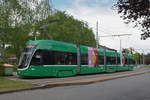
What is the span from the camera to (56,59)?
58.4ft

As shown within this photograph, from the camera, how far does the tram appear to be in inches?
629

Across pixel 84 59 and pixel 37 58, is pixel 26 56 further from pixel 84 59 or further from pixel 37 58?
pixel 84 59

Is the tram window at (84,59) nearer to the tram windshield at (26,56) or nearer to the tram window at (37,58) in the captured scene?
the tram window at (37,58)

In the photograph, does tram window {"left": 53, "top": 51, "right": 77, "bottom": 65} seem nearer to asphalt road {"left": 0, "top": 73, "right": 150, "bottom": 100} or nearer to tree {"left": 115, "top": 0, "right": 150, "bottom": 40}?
asphalt road {"left": 0, "top": 73, "right": 150, "bottom": 100}

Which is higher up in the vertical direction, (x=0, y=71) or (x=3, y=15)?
(x=3, y=15)

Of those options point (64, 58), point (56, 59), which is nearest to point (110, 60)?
point (64, 58)

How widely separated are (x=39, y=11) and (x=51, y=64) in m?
14.3

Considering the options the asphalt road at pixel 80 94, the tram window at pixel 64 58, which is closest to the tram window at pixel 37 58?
the tram window at pixel 64 58

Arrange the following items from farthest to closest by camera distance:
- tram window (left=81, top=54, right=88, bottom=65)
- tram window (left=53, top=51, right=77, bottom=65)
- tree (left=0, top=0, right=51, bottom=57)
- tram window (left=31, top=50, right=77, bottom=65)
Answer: tree (left=0, top=0, right=51, bottom=57) → tram window (left=81, top=54, right=88, bottom=65) → tram window (left=53, top=51, right=77, bottom=65) → tram window (left=31, top=50, right=77, bottom=65)

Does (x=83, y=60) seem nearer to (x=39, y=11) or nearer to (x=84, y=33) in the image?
(x=39, y=11)

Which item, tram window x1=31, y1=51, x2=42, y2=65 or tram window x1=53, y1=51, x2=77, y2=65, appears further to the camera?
tram window x1=53, y1=51, x2=77, y2=65

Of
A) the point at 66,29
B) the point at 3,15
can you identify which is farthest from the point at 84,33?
the point at 3,15

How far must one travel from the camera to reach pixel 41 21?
29141mm

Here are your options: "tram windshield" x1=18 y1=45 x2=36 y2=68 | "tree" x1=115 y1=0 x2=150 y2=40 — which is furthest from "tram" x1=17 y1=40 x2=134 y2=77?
"tree" x1=115 y1=0 x2=150 y2=40
